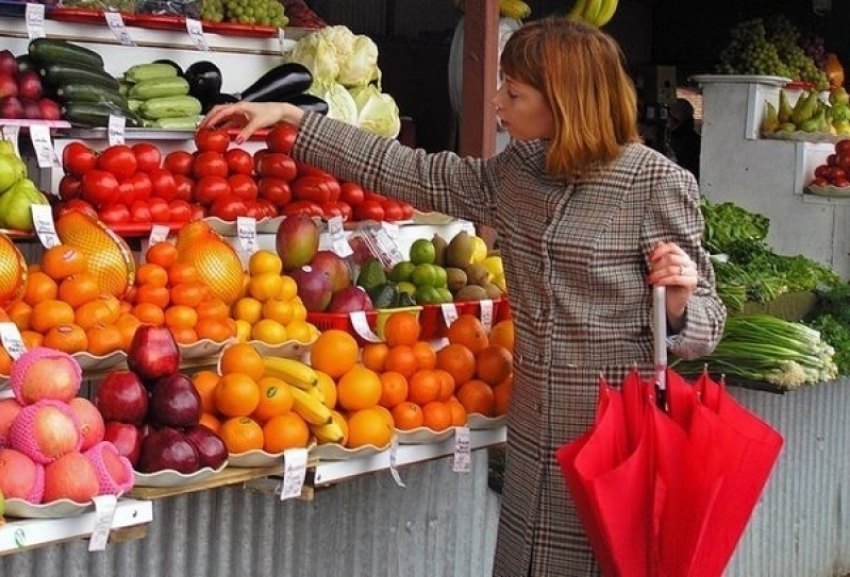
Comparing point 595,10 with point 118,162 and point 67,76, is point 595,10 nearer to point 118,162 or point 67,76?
point 67,76

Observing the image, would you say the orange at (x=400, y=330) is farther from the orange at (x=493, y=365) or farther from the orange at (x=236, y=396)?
the orange at (x=236, y=396)

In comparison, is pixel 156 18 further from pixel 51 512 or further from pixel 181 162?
pixel 51 512

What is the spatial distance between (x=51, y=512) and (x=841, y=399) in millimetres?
4170

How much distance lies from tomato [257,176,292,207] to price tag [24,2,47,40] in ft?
3.23

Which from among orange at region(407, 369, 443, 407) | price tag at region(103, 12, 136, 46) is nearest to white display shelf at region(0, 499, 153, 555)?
orange at region(407, 369, 443, 407)

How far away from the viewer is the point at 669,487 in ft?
8.86

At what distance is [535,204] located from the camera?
123 inches

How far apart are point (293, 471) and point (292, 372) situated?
34cm

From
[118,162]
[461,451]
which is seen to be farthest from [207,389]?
[118,162]

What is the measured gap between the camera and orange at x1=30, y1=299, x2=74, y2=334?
3.16 metres

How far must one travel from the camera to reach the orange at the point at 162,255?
3.51 meters

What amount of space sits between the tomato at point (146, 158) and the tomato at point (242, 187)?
250 mm

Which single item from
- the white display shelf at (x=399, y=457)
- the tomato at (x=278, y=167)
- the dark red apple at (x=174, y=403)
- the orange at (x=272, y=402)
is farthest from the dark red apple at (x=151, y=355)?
the tomato at (x=278, y=167)

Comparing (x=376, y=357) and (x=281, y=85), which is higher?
(x=281, y=85)
